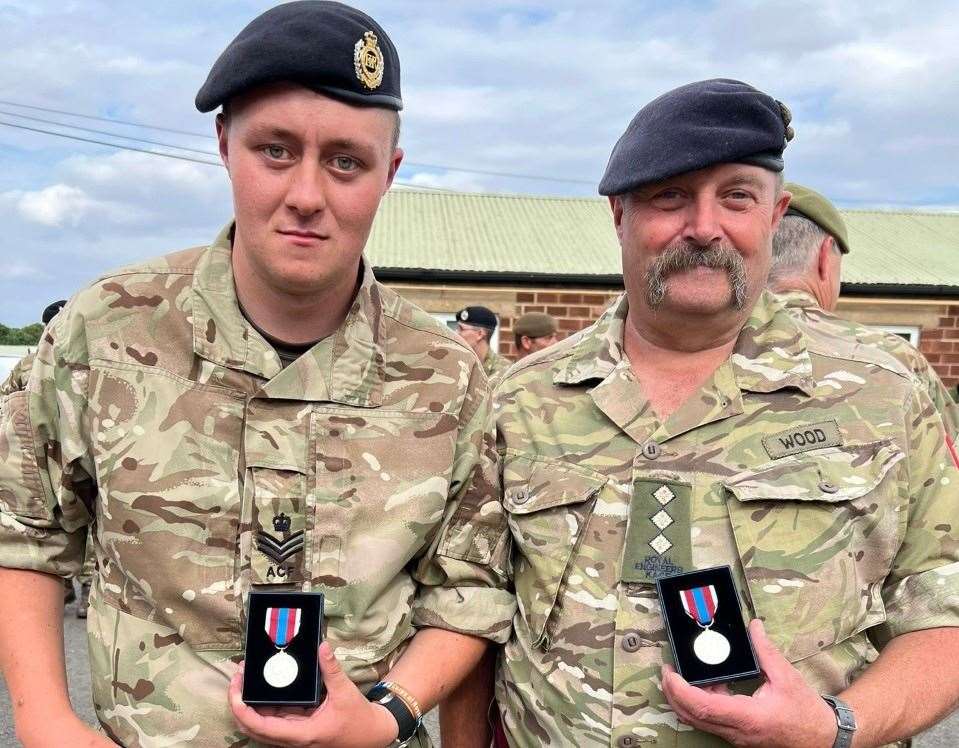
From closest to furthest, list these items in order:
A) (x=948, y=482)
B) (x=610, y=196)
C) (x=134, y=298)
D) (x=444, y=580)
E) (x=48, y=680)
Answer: (x=48, y=680)
(x=134, y=298)
(x=444, y=580)
(x=948, y=482)
(x=610, y=196)

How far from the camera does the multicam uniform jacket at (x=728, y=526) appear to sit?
204cm

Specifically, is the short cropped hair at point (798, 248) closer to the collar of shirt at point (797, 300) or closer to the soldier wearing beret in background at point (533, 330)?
the collar of shirt at point (797, 300)

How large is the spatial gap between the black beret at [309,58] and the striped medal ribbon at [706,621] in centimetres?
117

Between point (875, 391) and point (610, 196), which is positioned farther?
point (610, 196)

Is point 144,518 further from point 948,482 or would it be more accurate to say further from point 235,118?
A: point 948,482

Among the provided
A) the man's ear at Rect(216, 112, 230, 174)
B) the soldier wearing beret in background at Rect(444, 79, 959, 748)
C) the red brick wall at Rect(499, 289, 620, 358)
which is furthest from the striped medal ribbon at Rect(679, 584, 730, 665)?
the red brick wall at Rect(499, 289, 620, 358)

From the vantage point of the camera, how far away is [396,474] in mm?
1864

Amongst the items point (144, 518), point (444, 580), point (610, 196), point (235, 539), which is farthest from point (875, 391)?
point (144, 518)

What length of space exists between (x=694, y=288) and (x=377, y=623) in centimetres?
108

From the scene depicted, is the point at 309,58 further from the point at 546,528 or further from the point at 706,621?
the point at 706,621

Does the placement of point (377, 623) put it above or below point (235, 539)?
below

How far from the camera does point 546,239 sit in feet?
45.2

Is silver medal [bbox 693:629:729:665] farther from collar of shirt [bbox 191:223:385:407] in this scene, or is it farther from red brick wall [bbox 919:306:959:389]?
red brick wall [bbox 919:306:959:389]

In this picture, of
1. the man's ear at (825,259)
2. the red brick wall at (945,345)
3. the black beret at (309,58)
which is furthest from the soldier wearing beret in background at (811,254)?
the red brick wall at (945,345)
